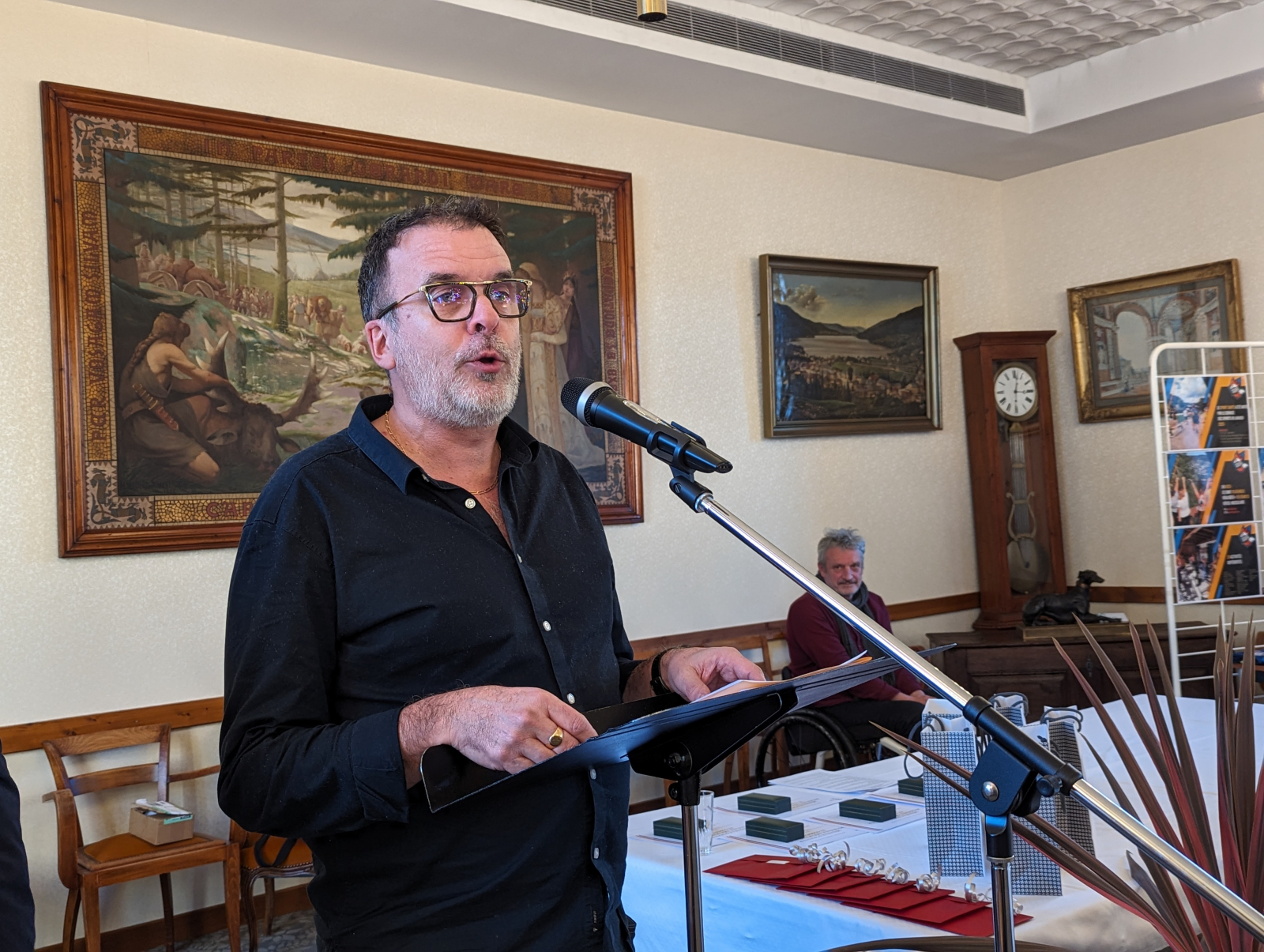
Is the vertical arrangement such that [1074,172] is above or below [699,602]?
above

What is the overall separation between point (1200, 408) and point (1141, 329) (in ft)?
4.23

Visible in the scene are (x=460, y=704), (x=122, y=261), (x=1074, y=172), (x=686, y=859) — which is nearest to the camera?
(x=460, y=704)

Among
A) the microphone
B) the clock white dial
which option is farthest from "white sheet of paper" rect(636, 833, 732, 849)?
the clock white dial

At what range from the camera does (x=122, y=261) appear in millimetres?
4324

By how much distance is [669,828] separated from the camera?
2.63 meters

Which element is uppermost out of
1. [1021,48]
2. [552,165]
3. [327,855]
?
[1021,48]

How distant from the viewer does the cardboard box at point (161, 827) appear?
3998 mm

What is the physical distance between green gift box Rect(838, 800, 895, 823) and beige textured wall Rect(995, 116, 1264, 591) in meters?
4.64

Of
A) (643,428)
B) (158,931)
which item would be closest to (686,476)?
(643,428)

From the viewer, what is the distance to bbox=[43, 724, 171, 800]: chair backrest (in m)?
4.03

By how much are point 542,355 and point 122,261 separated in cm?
182

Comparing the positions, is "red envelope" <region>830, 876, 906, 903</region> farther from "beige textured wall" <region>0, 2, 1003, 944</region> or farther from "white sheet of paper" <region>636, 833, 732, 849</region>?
"beige textured wall" <region>0, 2, 1003, 944</region>

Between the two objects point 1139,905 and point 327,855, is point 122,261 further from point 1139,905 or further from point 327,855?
point 1139,905

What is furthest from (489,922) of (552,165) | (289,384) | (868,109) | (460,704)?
(868,109)
